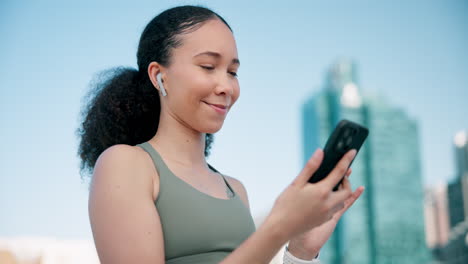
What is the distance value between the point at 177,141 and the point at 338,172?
71 centimetres

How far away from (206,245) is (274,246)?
0.35 meters

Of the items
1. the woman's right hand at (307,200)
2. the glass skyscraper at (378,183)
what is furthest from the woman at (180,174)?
the glass skyscraper at (378,183)

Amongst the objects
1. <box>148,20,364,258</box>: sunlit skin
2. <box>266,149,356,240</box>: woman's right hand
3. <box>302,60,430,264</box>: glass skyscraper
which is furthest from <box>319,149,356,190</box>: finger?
<box>302,60,430,264</box>: glass skyscraper

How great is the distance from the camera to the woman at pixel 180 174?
1318 mm

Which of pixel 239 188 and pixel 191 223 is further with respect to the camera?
pixel 239 188

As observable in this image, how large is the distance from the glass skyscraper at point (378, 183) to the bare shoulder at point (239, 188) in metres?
→ 62.2

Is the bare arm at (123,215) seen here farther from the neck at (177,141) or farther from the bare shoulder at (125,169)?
the neck at (177,141)

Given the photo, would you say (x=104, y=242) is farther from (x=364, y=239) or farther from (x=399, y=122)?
(x=399, y=122)

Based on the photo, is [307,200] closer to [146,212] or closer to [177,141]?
[146,212]

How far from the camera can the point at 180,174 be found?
5.68 ft

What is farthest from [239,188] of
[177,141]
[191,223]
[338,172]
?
[338,172]

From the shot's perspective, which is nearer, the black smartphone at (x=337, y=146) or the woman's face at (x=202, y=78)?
the black smartphone at (x=337, y=146)

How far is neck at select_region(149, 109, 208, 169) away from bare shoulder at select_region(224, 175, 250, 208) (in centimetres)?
29

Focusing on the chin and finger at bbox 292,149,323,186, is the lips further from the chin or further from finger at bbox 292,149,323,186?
finger at bbox 292,149,323,186
